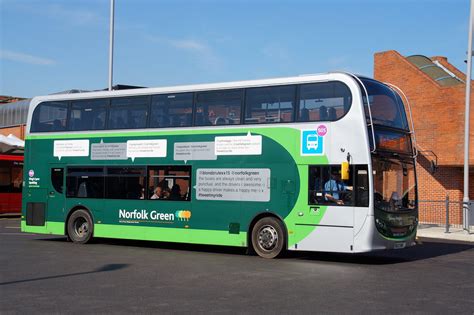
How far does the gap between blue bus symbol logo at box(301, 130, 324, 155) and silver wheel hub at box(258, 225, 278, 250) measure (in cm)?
188

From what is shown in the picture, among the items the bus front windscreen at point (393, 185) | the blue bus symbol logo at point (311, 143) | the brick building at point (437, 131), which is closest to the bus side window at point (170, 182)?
the blue bus symbol logo at point (311, 143)

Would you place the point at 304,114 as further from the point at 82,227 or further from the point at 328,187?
the point at 82,227

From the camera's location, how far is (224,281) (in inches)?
407

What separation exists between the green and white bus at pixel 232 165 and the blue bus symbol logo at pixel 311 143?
0.02m

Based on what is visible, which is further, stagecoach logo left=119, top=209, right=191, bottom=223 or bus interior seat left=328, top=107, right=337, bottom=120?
stagecoach logo left=119, top=209, right=191, bottom=223

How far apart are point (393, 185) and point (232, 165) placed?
366 cm

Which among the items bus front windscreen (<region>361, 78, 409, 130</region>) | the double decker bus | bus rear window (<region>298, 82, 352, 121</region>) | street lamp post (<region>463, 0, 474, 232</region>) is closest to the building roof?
street lamp post (<region>463, 0, 474, 232</region>)

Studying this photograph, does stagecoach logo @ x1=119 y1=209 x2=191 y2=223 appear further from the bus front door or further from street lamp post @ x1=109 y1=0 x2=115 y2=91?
street lamp post @ x1=109 y1=0 x2=115 y2=91

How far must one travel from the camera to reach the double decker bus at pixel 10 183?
96.0 feet

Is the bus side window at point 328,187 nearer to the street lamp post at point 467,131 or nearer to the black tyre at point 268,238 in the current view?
the black tyre at point 268,238

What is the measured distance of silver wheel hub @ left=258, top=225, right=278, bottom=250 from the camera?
1383 centimetres

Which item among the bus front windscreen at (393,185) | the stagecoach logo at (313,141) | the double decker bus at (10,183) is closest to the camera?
A: the bus front windscreen at (393,185)

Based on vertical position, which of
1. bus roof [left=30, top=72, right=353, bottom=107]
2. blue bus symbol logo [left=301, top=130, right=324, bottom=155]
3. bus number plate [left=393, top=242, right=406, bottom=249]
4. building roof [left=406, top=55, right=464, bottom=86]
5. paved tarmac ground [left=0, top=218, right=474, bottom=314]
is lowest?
paved tarmac ground [left=0, top=218, right=474, bottom=314]

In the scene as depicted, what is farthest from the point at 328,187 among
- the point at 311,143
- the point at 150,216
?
the point at 150,216
